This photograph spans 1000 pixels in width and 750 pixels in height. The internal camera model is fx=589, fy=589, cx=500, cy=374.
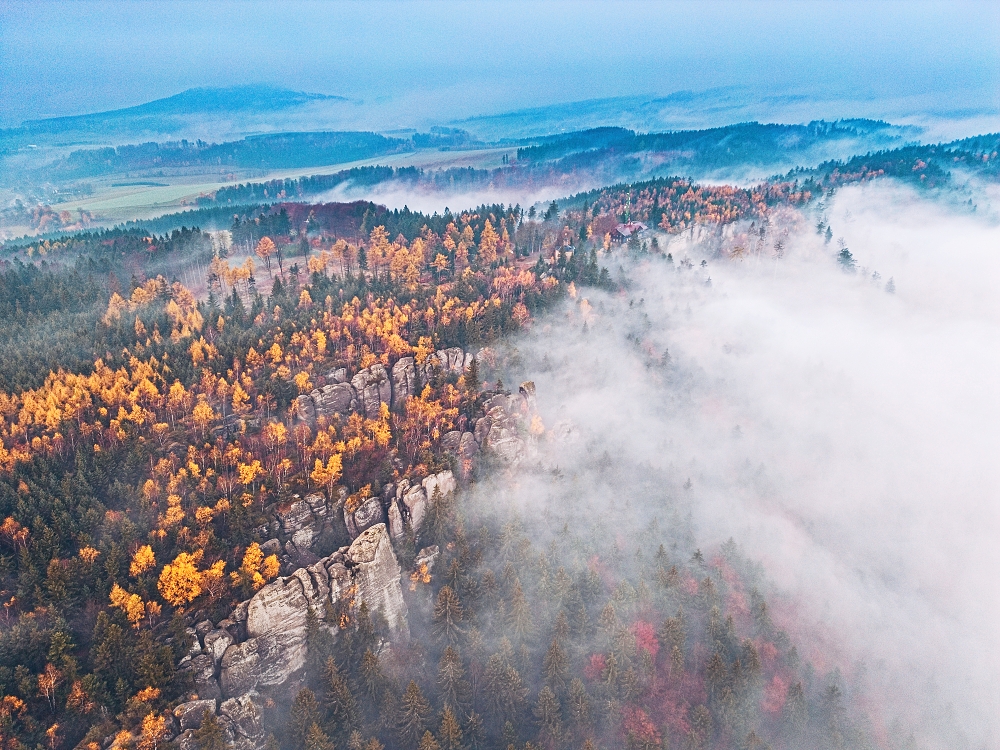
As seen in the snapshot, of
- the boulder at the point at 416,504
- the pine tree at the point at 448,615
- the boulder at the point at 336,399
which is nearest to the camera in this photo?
the pine tree at the point at 448,615

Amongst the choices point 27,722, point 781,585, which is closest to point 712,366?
point 781,585

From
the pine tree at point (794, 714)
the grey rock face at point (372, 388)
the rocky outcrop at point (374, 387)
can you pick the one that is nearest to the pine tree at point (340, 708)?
the rocky outcrop at point (374, 387)

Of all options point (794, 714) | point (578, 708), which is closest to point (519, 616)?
point (578, 708)

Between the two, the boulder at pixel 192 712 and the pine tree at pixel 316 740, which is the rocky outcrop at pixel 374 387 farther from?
the pine tree at pixel 316 740

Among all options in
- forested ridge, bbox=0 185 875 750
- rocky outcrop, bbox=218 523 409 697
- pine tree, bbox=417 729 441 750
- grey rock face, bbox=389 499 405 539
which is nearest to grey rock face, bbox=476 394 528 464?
forested ridge, bbox=0 185 875 750

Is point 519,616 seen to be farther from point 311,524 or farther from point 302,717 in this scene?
point 311,524

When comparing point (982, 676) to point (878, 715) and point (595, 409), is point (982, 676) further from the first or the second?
point (595, 409)
